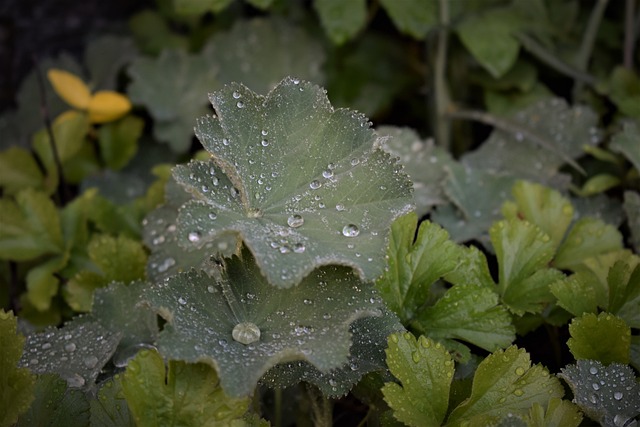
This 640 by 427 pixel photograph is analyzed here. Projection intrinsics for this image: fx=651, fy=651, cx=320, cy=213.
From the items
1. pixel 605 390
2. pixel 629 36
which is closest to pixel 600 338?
pixel 605 390

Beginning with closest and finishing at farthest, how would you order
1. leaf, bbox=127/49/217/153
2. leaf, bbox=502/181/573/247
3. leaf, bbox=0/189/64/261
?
leaf, bbox=502/181/573/247
leaf, bbox=0/189/64/261
leaf, bbox=127/49/217/153

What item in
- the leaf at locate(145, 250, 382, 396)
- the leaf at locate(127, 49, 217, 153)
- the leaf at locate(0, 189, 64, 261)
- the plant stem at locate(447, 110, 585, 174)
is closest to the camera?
the leaf at locate(145, 250, 382, 396)

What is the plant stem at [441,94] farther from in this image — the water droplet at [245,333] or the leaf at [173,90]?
the water droplet at [245,333]

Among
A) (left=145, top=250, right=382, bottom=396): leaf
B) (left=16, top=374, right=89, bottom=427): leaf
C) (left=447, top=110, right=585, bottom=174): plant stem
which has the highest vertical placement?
(left=145, top=250, right=382, bottom=396): leaf

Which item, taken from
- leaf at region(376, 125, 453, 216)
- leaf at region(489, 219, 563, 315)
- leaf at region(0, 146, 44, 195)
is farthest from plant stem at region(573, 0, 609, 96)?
leaf at region(0, 146, 44, 195)

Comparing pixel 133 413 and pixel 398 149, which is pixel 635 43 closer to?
pixel 398 149

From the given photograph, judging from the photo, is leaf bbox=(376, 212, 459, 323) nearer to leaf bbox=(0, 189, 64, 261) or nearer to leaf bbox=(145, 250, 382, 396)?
leaf bbox=(145, 250, 382, 396)

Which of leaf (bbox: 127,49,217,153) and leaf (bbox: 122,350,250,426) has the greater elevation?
leaf (bbox: 122,350,250,426)

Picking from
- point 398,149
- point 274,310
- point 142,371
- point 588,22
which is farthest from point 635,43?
point 142,371

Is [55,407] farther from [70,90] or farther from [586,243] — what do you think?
[70,90]
